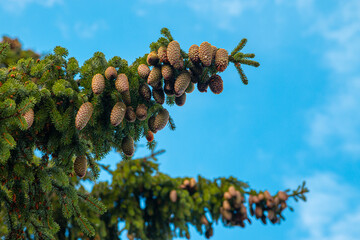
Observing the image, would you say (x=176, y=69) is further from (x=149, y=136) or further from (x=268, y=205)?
(x=268, y=205)

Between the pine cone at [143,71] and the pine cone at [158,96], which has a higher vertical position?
the pine cone at [143,71]

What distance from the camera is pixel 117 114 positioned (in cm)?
347

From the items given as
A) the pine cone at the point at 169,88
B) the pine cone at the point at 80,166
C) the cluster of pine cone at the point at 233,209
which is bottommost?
the pine cone at the point at 80,166

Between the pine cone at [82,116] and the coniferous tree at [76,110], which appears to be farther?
the coniferous tree at [76,110]

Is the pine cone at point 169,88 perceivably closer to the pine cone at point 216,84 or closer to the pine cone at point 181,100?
the pine cone at point 181,100

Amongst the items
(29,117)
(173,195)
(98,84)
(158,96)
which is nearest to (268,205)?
(173,195)

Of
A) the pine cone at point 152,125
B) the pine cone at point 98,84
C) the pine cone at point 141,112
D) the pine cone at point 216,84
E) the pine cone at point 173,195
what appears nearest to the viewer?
the pine cone at point 98,84

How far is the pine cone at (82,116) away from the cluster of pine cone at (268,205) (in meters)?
5.50

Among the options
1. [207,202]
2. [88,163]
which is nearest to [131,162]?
[207,202]

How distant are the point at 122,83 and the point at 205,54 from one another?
800 mm

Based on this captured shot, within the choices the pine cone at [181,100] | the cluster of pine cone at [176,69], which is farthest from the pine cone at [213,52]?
the pine cone at [181,100]

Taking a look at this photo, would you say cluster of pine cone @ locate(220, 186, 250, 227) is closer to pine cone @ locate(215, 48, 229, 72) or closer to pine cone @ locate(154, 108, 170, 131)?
pine cone @ locate(154, 108, 170, 131)

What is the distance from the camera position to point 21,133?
12.0 feet

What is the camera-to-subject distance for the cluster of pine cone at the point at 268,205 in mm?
7943
